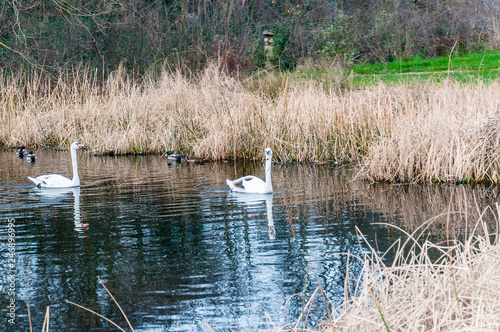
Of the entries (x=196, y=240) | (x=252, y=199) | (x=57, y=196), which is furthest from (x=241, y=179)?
(x=196, y=240)

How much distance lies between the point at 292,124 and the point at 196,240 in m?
6.12

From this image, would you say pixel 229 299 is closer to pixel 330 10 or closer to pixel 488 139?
pixel 488 139

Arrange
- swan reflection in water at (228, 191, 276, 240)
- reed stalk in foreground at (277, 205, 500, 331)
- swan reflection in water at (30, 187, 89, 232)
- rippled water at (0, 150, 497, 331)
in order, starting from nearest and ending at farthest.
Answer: reed stalk in foreground at (277, 205, 500, 331) → rippled water at (0, 150, 497, 331) → swan reflection in water at (228, 191, 276, 240) → swan reflection in water at (30, 187, 89, 232)

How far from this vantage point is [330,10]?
92.4 feet

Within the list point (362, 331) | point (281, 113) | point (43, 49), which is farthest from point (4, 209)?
point (43, 49)

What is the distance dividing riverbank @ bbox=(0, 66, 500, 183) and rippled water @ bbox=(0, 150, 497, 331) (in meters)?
0.57

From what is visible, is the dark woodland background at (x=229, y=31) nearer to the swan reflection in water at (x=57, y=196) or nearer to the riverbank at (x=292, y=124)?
the riverbank at (x=292, y=124)

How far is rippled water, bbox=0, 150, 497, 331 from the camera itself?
4992 mm

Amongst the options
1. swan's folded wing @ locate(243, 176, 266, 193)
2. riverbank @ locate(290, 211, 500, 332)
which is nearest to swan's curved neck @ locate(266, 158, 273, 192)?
swan's folded wing @ locate(243, 176, 266, 193)

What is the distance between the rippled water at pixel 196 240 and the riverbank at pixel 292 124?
1.86 feet

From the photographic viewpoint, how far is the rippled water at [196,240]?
16.4 ft

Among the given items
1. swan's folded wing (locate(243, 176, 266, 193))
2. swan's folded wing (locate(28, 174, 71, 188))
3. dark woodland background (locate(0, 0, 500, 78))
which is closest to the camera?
swan's folded wing (locate(243, 176, 266, 193))

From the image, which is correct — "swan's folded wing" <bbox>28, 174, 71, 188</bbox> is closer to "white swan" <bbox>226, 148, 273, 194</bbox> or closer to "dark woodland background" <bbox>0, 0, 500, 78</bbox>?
"white swan" <bbox>226, 148, 273, 194</bbox>

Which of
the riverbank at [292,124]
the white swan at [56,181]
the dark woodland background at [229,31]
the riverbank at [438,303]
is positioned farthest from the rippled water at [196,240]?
the dark woodland background at [229,31]
